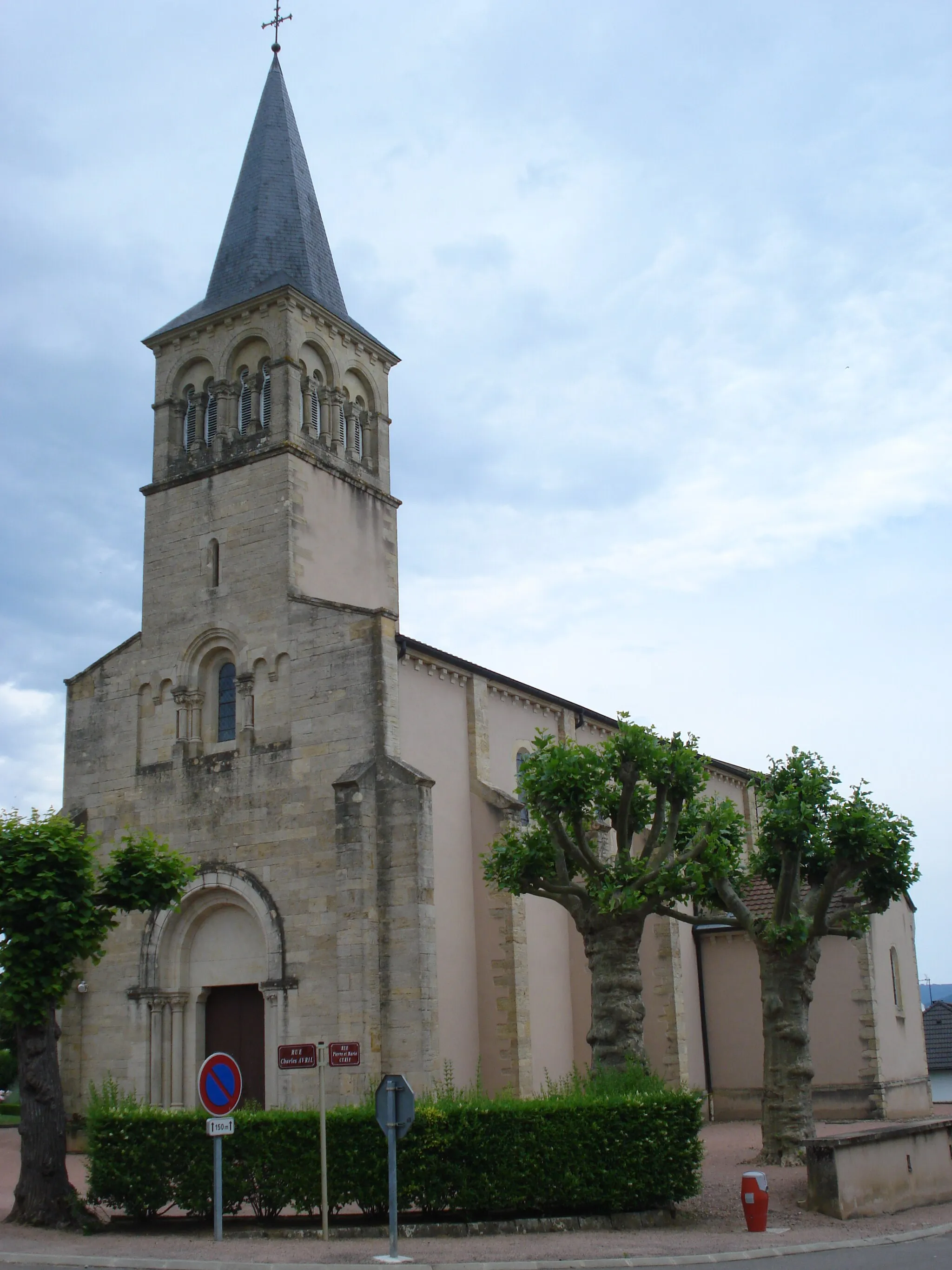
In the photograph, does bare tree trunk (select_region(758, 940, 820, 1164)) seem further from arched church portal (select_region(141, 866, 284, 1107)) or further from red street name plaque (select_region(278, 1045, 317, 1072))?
arched church portal (select_region(141, 866, 284, 1107))

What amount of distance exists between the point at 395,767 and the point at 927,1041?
29673 millimetres

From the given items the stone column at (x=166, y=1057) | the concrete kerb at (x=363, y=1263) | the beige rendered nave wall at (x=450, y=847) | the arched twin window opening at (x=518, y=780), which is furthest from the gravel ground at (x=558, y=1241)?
the arched twin window opening at (x=518, y=780)

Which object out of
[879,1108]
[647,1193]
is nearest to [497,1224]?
[647,1193]

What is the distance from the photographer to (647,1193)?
14.7m

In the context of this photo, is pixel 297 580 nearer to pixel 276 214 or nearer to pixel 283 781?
pixel 283 781

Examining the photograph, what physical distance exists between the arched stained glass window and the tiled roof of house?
26.9 m

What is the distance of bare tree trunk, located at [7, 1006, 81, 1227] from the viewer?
14641mm

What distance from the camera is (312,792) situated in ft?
75.7

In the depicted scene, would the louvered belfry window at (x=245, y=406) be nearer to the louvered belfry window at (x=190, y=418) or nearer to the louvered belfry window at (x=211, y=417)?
the louvered belfry window at (x=211, y=417)

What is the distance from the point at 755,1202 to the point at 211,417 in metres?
20.0

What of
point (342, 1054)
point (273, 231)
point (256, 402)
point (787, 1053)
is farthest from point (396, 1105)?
point (273, 231)

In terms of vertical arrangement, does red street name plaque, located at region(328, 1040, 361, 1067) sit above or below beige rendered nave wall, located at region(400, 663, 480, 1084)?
below

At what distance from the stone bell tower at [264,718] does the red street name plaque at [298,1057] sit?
6.95 meters

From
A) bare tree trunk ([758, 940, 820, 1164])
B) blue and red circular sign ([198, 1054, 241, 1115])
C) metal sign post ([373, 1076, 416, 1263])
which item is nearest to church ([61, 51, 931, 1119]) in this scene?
bare tree trunk ([758, 940, 820, 1164])
